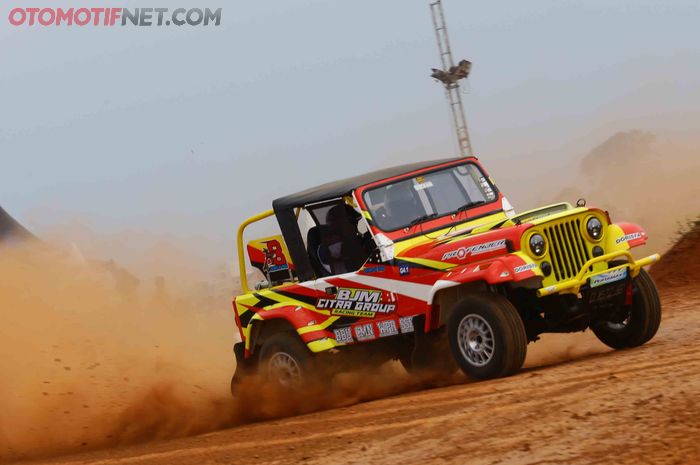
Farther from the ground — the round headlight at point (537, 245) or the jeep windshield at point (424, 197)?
the jeep windshield at point (424, 197)

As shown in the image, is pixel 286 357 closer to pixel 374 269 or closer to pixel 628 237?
pixel 374 269

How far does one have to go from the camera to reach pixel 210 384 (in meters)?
12.8

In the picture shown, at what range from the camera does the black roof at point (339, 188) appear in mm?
10281

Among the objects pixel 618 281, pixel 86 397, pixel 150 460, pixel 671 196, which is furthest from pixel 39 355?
pixel 671 196

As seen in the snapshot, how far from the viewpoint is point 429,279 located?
949 centimetres

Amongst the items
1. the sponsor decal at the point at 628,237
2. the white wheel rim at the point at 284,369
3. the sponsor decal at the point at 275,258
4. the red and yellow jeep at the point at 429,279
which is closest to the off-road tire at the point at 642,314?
the red and yellow jeep at the point at 429,279

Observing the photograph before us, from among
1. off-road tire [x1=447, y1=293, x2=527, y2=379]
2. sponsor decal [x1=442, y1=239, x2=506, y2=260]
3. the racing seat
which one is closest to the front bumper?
off-road tire [x1=447, y1=293, x2=527, y2=379]

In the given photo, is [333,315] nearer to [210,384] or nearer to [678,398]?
[210,384]

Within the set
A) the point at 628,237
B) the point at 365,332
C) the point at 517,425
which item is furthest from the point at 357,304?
the point at 517,425

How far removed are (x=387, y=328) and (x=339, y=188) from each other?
4.52 ft

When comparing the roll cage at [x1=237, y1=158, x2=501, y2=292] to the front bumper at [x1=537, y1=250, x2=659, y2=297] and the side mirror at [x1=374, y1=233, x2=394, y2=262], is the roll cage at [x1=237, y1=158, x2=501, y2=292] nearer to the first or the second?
the side mirror at [x1=374, y1=233, x2=394, y2=262]

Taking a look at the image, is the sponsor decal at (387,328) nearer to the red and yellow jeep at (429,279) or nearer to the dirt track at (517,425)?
the red and yellow jeep at (429,279)

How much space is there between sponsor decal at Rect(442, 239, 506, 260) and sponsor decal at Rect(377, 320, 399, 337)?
88cm

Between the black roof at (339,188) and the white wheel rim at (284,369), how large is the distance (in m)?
1.40
